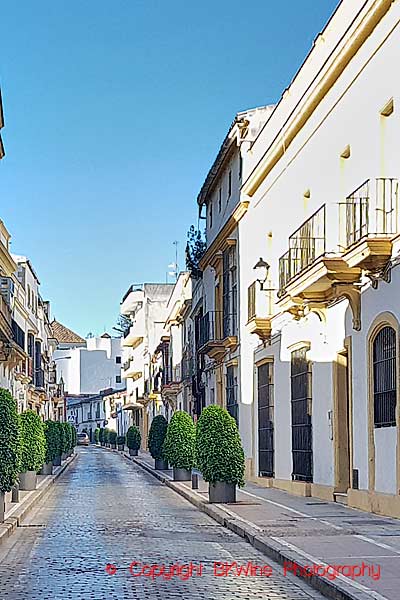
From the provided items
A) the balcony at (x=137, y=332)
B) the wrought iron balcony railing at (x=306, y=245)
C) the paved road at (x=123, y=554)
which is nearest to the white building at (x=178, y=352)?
the balcony at (x=137, y=332)

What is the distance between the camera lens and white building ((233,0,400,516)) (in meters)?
16.5

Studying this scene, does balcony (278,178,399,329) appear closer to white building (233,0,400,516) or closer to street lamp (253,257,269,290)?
white building (233,0,400,516)

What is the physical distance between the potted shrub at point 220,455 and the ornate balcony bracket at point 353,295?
11.4ft

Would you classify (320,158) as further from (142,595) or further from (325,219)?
(142,595)

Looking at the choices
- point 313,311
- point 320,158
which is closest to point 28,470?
point 313,311

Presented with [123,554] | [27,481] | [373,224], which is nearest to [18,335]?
[27,481]

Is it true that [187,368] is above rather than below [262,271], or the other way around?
below

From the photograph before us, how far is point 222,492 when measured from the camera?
67.4ft

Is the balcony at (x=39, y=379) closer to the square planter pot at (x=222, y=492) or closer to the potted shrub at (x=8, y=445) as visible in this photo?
the square planter pot at (x=222, y=492)

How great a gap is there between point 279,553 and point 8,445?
5.83m

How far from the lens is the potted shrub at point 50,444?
35.3m

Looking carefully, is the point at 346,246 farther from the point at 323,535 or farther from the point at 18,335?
the point at 18,335

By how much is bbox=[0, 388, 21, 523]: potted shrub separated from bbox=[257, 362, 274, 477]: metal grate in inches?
425

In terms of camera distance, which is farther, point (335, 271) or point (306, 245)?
point (306, 245)
